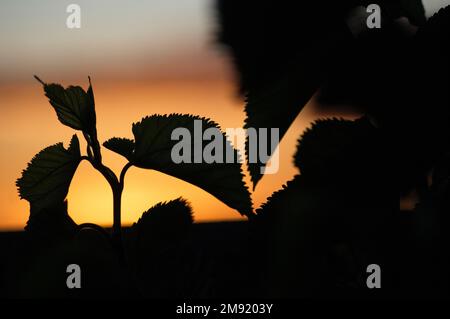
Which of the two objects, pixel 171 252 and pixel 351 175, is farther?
pixel 171 252

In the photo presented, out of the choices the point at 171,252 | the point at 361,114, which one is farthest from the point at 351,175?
the point at 171,252

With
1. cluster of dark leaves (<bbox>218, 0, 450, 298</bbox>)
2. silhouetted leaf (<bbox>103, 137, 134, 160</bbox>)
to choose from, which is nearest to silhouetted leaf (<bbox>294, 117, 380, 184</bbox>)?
cluster of dark leaves (<bbox>218, 0, 450, 298</bbox>)

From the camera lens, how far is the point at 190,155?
0.38 m

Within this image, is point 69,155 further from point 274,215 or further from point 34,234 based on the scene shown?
point 274,215

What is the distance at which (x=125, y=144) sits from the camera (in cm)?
38

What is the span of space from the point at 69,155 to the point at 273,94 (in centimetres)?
16

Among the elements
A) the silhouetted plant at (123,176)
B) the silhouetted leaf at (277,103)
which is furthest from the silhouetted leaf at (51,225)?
the silhouetted leaf at (277,103)

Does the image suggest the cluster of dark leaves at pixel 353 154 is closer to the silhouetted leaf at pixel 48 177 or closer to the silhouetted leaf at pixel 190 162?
the silhouetted leaf at pixel 190 162

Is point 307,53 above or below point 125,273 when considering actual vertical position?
above

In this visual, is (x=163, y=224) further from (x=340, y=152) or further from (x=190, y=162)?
(x=340, y=152)

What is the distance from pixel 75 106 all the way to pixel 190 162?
90 mm

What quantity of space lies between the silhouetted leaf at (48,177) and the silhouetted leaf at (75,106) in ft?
0.07

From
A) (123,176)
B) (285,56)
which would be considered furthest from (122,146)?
(285,56)

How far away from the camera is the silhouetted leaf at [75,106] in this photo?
14.7 inches
